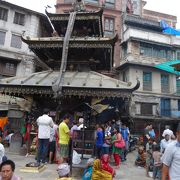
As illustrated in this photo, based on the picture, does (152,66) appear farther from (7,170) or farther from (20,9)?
(7,170)

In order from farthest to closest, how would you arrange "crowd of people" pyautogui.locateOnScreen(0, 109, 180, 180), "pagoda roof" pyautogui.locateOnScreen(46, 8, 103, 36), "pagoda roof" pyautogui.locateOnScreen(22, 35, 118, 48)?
"pagoda roof" pyautogui.locateOnScreen(46, 8, 103, 36) → "pagoda roof" pyautogui.locateOnScreen(22, 35, 118, 48) → "crowd of people" pyautogui.locateOnScreen(0, 109, 180, 180)

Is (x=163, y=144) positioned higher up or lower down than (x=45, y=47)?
lower down

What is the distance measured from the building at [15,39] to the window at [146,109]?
14572 mm

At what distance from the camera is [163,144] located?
927 cm

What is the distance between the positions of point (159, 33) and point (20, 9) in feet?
60.6

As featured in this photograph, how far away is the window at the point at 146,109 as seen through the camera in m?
27.3

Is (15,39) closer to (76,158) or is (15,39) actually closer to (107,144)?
(107,144)

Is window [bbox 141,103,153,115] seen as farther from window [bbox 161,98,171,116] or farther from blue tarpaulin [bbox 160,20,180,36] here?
blue tarpaulin [bbox 160,20,180,36]

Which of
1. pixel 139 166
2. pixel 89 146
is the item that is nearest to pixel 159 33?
pixel 139 166

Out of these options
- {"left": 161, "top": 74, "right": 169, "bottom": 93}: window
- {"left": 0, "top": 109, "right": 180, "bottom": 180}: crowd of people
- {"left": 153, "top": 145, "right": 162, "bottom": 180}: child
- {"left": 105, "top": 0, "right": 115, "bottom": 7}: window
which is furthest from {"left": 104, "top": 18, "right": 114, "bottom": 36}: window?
{"left": 153, "top": 145, "right": 162, "bottom": 180}: child

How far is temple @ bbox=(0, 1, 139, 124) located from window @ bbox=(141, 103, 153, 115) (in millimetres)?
13979

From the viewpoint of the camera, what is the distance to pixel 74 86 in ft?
33.6

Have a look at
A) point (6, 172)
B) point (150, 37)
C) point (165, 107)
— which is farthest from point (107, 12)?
point (6, 172)

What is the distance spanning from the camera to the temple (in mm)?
10242
